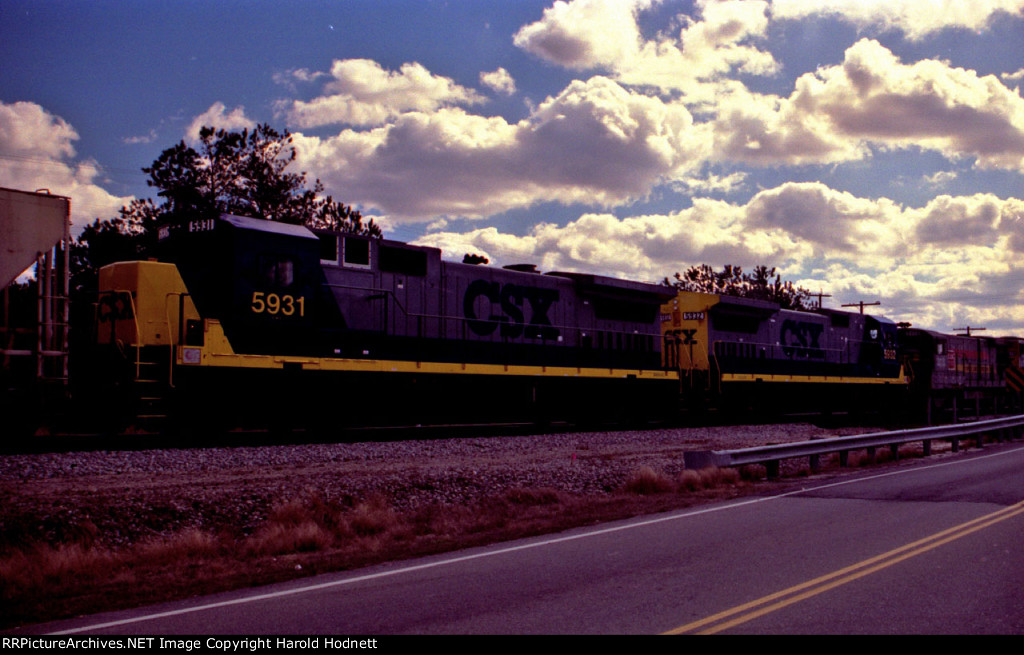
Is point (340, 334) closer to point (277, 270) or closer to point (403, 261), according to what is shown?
point (277, 270)

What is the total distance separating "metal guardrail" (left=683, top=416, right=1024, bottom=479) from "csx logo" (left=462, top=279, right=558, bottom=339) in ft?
24.2

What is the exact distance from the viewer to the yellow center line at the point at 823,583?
17.3 feet

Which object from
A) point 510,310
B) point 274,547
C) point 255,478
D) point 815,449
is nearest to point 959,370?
point 510,310

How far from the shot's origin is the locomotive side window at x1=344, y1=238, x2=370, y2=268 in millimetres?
18438

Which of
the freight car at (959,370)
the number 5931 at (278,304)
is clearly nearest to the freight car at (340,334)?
the number 5931 at (278,304)

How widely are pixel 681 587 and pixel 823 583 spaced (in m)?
1.06

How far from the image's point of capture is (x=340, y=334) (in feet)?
58.1

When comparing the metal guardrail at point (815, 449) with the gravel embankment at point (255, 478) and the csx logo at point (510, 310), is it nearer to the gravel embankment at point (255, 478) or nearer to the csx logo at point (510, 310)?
the gravel embankment at point (255, 478)

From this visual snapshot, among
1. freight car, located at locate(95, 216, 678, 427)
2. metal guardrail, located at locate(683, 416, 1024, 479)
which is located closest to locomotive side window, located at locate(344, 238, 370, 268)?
freight car, located at locate(95, 216, 678, 427)

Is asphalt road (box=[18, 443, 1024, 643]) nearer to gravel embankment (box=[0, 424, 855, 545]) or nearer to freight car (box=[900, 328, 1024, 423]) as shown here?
gravel embankment (box=[0, 424, 855, 545])

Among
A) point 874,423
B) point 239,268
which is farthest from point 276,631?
point 874,423

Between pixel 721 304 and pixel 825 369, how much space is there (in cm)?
764

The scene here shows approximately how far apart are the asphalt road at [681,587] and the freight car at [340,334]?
8534mm
